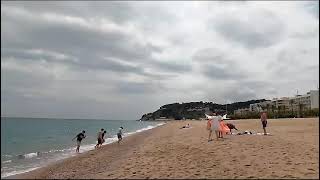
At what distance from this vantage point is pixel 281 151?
14258 millimetres

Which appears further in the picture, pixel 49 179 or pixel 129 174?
pixel 49 179

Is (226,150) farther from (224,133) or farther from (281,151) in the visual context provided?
(224,133)

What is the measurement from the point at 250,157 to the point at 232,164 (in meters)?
1.33

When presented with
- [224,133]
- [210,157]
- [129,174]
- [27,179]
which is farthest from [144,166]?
[224,133]

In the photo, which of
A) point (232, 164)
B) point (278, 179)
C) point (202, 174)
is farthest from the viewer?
point (232, 164)

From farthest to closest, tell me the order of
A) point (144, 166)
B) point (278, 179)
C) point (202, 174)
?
point (144, 166) → point (202, 174) → point (278, 179)

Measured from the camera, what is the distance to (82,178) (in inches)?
530

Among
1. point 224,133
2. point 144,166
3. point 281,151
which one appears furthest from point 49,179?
point 224,133

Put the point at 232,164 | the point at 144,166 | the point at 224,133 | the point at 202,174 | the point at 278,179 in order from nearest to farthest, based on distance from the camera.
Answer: the point at 278,179
the point at 202,174
the point at 232,164
the point at 144,166
the point at 224,133

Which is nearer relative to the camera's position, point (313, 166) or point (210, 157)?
point (313, 166)

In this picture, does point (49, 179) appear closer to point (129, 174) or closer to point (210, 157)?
point (129, 174)

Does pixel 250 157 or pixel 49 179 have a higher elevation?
pixel 250 157

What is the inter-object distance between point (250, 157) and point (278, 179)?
13.0 feet

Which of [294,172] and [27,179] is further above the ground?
[294,172]
